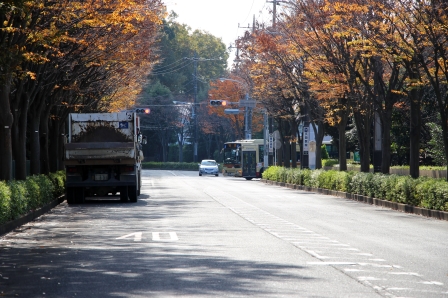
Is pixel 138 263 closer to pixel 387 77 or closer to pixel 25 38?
pixel 25 38

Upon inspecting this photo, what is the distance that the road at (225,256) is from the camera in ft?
33.4

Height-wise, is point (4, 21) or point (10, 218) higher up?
point (4, 21)

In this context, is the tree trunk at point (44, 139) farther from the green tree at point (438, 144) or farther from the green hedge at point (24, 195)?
the green tree at point (438, 144)

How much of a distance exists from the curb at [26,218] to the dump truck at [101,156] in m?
1.25

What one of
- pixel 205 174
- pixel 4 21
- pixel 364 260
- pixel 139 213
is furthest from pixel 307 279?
pixel 205 174

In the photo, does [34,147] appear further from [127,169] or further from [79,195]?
[127,169]

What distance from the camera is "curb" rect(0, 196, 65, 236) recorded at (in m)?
19.2

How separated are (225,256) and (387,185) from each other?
18.5 metres

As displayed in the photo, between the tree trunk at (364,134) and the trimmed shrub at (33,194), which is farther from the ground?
the tree trunk at (364,134)

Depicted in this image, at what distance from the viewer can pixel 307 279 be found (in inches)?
428

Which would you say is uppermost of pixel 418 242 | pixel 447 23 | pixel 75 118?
pixel 447 23

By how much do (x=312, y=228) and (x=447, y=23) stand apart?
870 centimetres

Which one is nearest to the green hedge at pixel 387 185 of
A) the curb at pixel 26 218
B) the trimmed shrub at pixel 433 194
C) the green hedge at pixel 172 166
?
the trimmed shrub at pixel 433 194

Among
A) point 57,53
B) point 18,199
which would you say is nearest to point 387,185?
point 57,53
